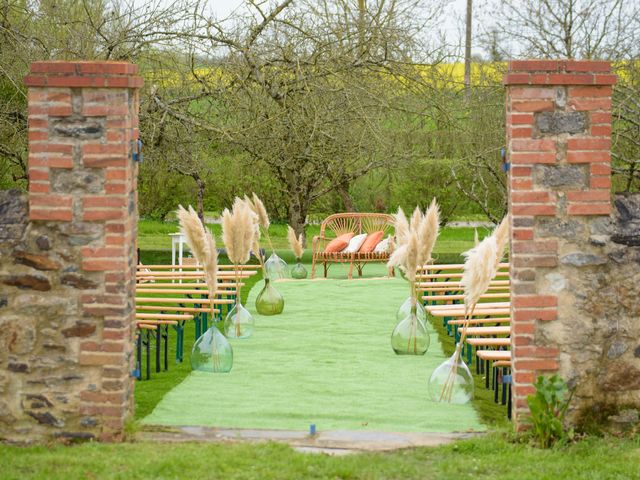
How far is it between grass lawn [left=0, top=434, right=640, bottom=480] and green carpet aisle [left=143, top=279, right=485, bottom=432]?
68 centimetres

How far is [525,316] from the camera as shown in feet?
20.3

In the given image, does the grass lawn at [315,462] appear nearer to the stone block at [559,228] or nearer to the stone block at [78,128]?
the stone block at [559,228]

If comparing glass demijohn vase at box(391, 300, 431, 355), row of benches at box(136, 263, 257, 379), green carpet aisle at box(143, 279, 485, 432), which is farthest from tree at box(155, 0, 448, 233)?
glass demijohn vase at box(391, 300, 431, 355)

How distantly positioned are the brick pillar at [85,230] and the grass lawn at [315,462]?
312 millimetres

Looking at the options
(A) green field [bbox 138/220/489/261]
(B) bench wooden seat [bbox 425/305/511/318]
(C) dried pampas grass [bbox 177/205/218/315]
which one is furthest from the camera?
(A) green field [bbox 138/220/489/261]

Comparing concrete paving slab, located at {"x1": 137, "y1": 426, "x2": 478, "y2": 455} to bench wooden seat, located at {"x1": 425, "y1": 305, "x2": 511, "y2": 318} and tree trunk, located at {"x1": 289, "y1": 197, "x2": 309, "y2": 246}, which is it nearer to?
bench wooden seat, located at {"x1": 425, "y1": 305, "x2": 511, "y2": 318}

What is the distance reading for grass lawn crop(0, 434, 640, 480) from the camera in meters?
5.41

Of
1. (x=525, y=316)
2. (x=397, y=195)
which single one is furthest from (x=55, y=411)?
(x=397, y=195)

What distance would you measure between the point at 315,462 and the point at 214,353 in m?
2.81

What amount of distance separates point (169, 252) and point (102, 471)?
45.3 ft

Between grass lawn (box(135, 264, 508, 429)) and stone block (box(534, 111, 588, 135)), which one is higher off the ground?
stone block (box(534, 111, 588, 135))

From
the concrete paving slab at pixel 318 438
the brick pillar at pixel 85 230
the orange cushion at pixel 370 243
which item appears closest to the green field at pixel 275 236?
the orange cushion at pixel 370 243

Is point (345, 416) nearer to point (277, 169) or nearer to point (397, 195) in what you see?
point (277, 169)

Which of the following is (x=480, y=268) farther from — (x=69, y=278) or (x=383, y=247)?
(x=383, y=247)
